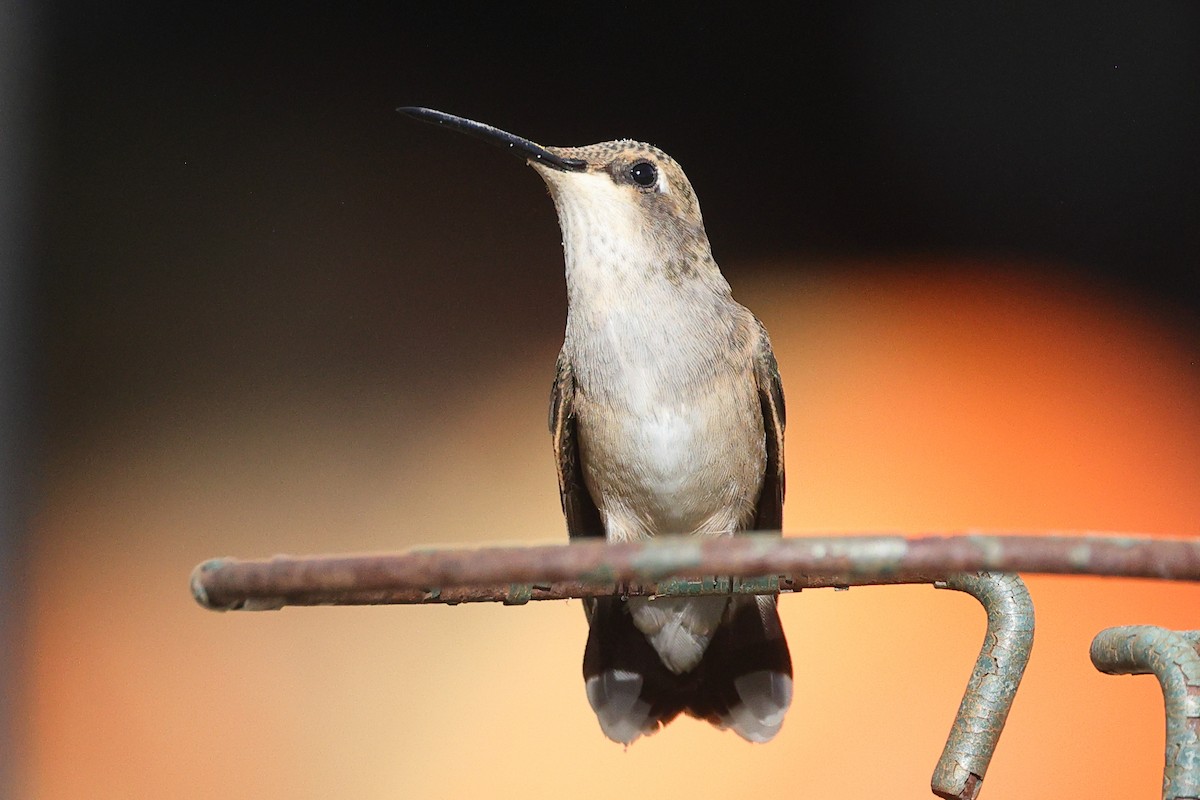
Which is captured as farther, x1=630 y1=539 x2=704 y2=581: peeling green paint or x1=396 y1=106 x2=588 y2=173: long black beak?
x1=396 y1=106 x2=588 y2=173: long black beak

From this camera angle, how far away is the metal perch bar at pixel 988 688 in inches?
32.6

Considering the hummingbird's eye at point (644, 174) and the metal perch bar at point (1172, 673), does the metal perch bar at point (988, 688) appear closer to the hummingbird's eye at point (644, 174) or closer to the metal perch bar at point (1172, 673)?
the metal perch bar at point (1172, 673)

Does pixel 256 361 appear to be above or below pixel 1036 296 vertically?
below

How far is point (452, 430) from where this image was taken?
224 cm

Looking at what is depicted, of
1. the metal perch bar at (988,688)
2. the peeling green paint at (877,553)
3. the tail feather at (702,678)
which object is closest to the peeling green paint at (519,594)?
the metal perch bar at (988,688)

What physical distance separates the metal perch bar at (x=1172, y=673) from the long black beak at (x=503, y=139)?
1.02m

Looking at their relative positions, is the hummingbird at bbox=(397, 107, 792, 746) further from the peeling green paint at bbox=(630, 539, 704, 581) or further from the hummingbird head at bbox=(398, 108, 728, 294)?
the peeling green paint at bbox=(630, 539, 704, 581)

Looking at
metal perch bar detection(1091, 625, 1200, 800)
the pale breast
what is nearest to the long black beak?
the pale breast

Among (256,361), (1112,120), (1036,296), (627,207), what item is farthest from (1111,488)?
(256,361)

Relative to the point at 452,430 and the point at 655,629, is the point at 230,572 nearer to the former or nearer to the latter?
the point at 655,629

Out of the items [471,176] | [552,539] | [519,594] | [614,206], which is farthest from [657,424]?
[471,176]

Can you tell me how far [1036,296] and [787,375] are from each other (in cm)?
53

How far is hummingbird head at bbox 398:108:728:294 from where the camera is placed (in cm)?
157

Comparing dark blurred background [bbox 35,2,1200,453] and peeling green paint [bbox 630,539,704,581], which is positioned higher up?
dark blurred background [bbox 35,2,1200,453]
